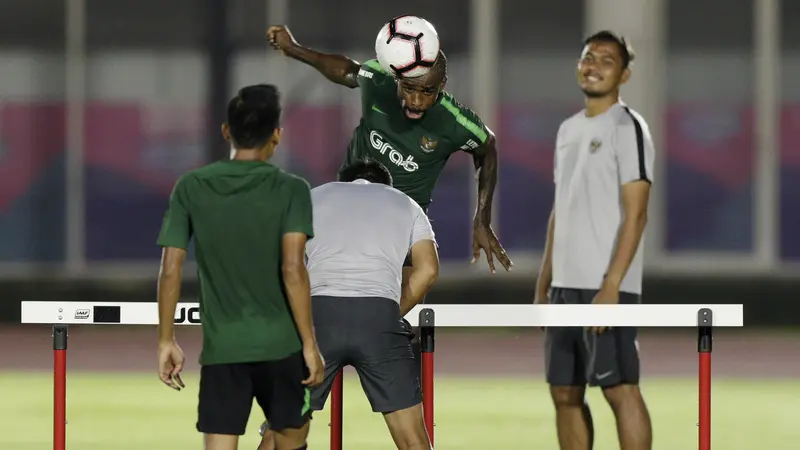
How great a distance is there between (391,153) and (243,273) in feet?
7.36

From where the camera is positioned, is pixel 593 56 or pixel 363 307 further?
pixel 593 56

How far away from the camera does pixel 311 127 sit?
1791 centimetres

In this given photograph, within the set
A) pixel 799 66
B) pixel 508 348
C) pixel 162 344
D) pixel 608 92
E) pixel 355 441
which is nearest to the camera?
pixel 162 344

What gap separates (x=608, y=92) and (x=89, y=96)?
1174 centimetres

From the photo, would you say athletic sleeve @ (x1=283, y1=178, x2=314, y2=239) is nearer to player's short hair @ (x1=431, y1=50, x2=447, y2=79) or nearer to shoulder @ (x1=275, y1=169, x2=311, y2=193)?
shoulder @ (x1=275, y1=169, x2=311, y2=193)

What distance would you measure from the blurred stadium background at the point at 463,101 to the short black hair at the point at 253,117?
1159cm

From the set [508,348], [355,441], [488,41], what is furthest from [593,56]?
[488,41]

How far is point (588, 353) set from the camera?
6.96 meters

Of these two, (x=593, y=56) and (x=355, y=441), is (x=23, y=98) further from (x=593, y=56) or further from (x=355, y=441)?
(x=593, y=56)

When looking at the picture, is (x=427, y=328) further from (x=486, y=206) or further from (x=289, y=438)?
(x=289, y=438)

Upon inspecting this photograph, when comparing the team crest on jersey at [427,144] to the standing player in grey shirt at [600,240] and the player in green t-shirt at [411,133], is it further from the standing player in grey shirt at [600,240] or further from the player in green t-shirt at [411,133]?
the standing player in grey shirt at [600,240]

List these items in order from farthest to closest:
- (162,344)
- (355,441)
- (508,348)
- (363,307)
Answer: (508,348), (355,441), (363,307), (162,344)

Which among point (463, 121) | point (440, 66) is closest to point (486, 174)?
point (463, 121)

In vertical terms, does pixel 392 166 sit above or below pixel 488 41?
below
